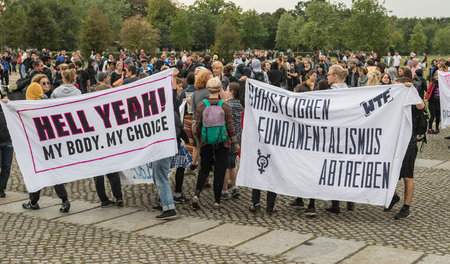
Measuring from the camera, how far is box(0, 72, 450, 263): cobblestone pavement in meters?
5.69

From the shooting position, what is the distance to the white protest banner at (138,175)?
8008mm

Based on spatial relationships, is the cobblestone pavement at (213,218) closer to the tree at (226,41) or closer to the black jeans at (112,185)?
the black jeans at (112,185)

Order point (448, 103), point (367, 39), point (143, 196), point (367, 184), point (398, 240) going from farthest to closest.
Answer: point (367, 39) < point (448, 103) < point (143, 196) < point (367, 184) < point (398, 240)

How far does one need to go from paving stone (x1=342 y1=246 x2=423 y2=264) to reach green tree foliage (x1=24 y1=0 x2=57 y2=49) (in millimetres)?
68305

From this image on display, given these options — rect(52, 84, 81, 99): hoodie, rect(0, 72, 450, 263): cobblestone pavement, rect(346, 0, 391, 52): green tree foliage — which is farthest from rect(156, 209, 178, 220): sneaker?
rect(346, 0, 391, 52): green tree foliage

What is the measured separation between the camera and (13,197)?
839 cm

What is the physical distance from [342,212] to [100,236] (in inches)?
130

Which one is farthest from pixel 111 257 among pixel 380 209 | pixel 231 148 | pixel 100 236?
pixel 380 209

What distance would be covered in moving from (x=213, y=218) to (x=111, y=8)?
91.4m

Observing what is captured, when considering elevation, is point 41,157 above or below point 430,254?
above

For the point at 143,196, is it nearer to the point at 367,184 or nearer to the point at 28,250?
the point at 28,250

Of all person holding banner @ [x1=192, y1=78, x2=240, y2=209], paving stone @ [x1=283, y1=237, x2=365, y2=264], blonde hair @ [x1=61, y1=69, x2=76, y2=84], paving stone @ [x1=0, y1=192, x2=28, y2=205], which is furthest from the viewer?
paving stone @ [x1=0, y1=192, x2=28, y2=205]

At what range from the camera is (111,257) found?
5.64 m

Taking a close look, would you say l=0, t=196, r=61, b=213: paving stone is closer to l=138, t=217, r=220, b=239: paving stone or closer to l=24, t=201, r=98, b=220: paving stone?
l=24, t=201, r=98, b=220: paving stone
